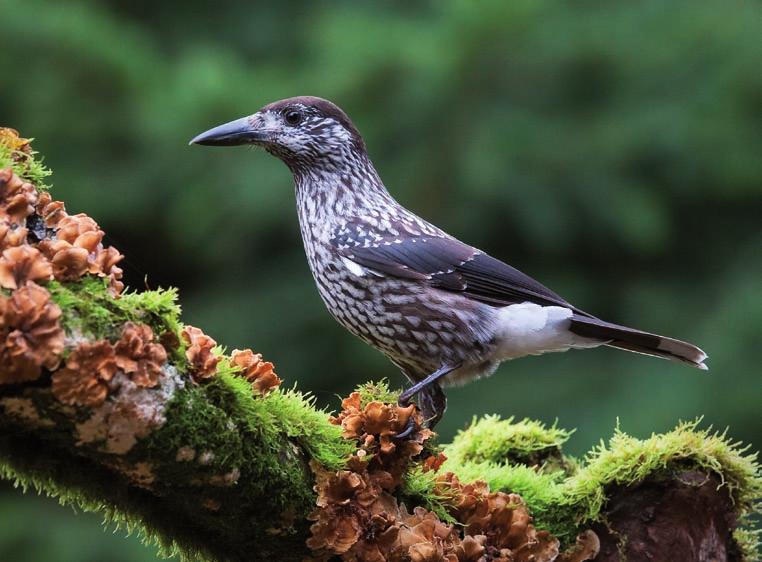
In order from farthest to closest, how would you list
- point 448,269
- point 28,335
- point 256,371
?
1. point 448,269
2. point 256,371
3. point 28,335

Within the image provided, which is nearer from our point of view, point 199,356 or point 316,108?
point 199,356

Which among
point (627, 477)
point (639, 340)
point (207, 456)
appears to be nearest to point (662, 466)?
point (627, 477)

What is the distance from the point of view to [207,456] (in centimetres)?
263

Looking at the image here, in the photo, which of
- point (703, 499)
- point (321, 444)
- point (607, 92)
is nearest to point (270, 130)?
point (321, 444)

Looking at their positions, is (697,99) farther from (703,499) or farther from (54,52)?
(703,499)

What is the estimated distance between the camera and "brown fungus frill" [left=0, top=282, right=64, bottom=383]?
227cm

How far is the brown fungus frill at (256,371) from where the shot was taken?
2910 millimetres

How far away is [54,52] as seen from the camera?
26.9 ft

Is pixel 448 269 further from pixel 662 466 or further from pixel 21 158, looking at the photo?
pixel 21 158

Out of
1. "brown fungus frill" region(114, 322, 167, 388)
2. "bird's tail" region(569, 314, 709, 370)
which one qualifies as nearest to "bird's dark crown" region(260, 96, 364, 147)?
"bird's tail" region(569, 314, 709, 370)

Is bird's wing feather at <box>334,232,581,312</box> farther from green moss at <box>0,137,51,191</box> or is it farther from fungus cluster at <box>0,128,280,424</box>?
green moss at <box>0,137,51,191</box>

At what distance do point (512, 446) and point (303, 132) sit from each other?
1.52 metres

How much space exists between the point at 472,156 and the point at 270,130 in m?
3.53

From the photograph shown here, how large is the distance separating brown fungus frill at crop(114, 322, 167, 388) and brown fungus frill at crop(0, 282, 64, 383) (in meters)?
0.15
